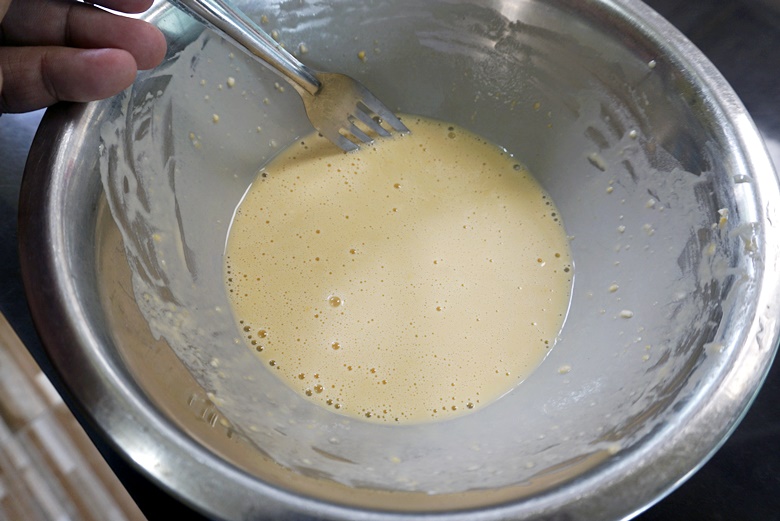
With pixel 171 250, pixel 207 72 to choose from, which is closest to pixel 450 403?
pixel 171 250

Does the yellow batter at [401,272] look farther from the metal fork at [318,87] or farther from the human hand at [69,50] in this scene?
the human hand at [69,50]

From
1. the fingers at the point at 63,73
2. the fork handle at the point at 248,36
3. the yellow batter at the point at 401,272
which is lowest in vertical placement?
the yellow batter at the point at 401,272

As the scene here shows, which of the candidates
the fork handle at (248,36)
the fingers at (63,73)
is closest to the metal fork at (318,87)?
the fork handle at (248,36)

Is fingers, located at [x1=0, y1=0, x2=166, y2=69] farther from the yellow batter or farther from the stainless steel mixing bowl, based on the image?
the yellow batter

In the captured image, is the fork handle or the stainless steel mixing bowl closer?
the stainless steel mixing bowl

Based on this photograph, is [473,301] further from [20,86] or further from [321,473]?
[20,86]

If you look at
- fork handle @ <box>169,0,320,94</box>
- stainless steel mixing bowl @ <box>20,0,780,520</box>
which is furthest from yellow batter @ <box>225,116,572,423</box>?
fork handle @ <box>169,0,320,94</box>
